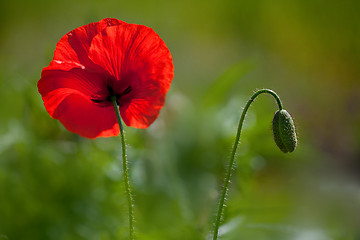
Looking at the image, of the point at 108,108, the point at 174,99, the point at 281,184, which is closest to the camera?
the point at 108,108

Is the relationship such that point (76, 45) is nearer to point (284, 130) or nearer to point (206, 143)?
point (284, 130)

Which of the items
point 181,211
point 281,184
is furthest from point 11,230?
point 281,184

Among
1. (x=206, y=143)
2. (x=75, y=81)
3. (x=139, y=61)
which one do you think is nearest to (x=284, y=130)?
(x=139, y=61)

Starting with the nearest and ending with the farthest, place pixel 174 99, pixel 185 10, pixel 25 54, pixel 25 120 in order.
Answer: pixel 25 120
pixel 174 99
pixel 25 54
pixel 185 10

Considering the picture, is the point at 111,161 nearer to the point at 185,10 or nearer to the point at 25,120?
the point at 25,120

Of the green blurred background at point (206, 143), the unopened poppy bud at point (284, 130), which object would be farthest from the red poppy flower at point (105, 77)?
the green blurred background at point (206, 143)

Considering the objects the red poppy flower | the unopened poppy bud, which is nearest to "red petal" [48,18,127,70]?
the red poppy flower

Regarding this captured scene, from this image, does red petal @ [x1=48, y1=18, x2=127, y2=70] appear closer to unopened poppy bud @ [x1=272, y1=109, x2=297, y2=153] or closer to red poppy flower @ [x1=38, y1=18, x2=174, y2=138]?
red poppy flower @ [x1=38, y1=18, x2=174, y2=138]
